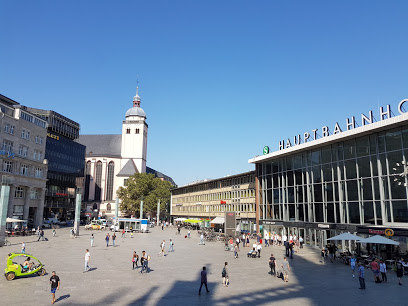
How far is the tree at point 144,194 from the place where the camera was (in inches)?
3814

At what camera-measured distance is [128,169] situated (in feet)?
412

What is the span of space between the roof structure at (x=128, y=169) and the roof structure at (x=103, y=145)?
284 inches

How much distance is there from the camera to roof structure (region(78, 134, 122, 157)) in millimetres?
134375

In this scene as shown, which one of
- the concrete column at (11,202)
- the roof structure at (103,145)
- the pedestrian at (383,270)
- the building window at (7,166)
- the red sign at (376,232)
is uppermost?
the roof structure at (103,145)

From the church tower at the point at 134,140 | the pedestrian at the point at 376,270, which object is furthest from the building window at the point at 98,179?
the pedestrian at the point at 376,270

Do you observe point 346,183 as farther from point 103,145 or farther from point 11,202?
point 103,145

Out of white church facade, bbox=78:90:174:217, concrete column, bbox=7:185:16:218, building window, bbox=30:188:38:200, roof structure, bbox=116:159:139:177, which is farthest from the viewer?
white church facade, bbox=78:90:174:217

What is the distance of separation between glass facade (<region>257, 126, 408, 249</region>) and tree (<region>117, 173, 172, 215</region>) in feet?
179

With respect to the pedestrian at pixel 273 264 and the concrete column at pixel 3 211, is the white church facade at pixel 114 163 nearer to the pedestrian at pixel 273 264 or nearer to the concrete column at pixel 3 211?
the concrete column at pixel 3 211

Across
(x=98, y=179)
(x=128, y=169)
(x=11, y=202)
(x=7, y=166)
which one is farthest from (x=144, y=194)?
(x=7, y=166)

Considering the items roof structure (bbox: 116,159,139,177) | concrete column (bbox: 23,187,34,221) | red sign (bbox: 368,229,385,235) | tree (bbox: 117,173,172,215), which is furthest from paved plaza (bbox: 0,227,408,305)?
roof structure (bbox: 116,159,139,177)

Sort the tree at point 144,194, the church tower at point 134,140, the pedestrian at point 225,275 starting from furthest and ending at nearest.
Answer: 1. the church tower at point 134,140
2. the tree at point 144,194
3. the pedestrian at point 225,275

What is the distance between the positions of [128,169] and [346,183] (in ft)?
329

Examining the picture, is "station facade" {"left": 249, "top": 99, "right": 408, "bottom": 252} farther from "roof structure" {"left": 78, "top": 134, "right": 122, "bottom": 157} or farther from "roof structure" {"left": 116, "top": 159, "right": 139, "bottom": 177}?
"roof structure" {"left": 78, "top": 134, "right": 122, "bottom": 157}
